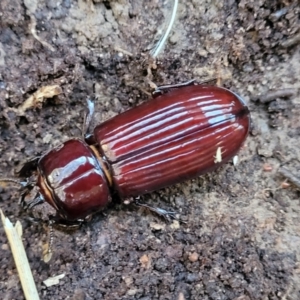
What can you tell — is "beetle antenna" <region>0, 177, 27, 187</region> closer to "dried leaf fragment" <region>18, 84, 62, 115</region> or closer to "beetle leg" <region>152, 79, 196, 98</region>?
"dried leaf fragment" <region>18, 84, 62, 115</region>

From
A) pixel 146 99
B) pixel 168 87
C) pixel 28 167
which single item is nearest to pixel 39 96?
pixel 28 167

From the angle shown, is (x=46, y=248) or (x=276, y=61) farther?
(x=276, y=61)

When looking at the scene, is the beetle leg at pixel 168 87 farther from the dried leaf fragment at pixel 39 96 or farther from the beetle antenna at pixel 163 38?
the dried leaf fragment at pixel 39 96

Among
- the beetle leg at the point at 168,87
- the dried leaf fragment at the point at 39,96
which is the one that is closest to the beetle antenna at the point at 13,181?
the dried leaf fragment at the point at 39,96

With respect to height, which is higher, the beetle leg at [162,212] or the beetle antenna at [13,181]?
the beetle antenna at [13,181]

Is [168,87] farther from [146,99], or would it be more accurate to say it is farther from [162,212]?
[162,212]

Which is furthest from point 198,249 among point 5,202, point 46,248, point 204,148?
point 5,202

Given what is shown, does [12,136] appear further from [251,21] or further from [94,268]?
[251,21]

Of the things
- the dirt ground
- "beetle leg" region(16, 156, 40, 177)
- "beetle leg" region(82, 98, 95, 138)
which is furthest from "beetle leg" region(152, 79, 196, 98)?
"beetle leg" region(16, 156, 40, 177)
